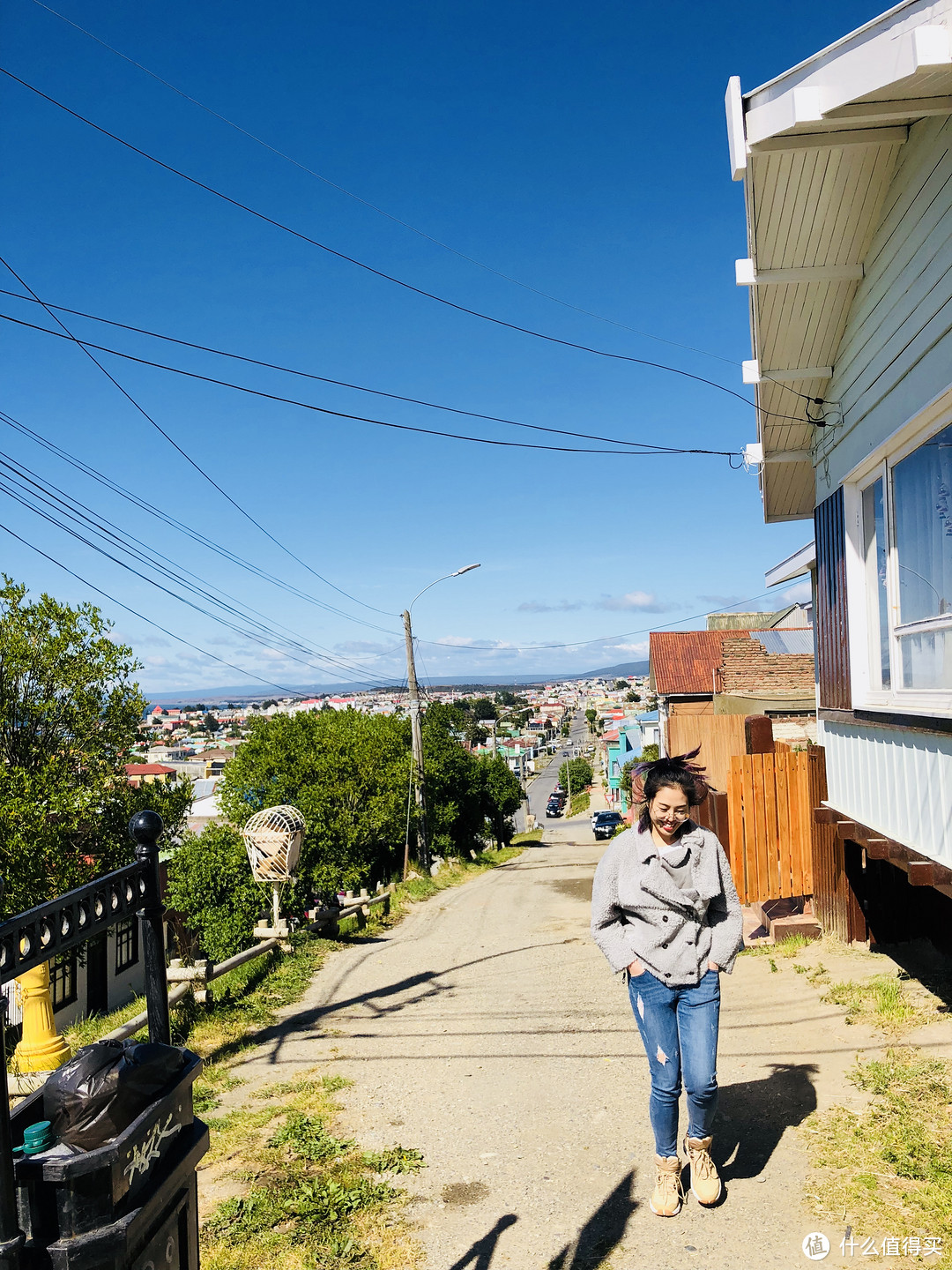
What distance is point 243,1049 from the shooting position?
638cm

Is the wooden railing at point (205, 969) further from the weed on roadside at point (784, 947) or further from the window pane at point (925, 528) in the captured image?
the window pane at point (925, 528)

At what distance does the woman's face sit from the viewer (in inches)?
141

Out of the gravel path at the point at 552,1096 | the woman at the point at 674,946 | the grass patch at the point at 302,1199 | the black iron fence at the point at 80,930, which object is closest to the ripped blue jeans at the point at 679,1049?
the woman at the point at 674,946

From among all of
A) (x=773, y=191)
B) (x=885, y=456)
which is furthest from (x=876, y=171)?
(x=885, y=456)

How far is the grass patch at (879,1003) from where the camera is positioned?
5.34 meters

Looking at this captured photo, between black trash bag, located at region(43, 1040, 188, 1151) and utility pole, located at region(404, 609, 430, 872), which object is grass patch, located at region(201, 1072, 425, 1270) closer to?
black trash bag, located at region(43, 1040, 188, 1151)

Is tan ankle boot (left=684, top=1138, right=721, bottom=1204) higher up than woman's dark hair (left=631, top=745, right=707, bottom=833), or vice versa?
woman's dark hair (left=631, top=745, right=707, bottom=833)

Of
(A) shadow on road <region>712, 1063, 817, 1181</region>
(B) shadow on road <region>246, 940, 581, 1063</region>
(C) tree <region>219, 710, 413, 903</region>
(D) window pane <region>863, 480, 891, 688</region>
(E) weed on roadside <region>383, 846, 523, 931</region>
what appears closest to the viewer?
(A) shadow on road <region>712, 1063, 817, 1181</region>

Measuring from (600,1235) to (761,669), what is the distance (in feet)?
51.6

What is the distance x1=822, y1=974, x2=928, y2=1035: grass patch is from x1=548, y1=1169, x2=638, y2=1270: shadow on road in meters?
2.27

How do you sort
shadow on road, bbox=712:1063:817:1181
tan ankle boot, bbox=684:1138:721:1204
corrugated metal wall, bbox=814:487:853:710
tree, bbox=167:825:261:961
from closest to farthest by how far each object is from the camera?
tan ankle boot, bbox=684:1138:721:1204 < shadow on road, bbox=712:1063:817:1181 < corrugated metal wall, bbox=814:487:853:710 < tree, bbox=167:825:261:961

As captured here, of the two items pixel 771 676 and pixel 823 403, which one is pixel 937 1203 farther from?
pixel 771 676

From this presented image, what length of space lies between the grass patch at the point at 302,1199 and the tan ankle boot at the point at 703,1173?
114 cm

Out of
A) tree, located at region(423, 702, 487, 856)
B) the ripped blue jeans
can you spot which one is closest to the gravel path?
the ripped blue jeans
